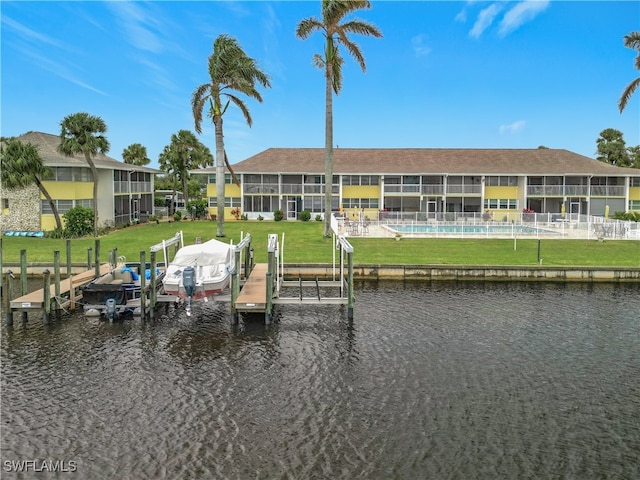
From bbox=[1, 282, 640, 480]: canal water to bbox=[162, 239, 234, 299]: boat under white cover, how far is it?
100 cm

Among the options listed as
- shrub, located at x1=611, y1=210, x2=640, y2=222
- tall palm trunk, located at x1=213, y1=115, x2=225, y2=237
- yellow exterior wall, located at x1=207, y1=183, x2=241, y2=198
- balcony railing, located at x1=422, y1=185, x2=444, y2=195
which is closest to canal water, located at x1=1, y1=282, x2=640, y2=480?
tall palm trunk, located at x1=213, y1=115, x2=225, y2=237

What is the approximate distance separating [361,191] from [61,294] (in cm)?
4217

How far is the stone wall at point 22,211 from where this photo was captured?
42.7 m

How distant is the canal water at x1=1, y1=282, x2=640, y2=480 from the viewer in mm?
11359

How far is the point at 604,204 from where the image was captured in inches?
2376

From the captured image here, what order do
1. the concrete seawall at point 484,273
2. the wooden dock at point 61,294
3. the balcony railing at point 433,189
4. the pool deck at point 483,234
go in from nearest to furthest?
1. the wooden dock at point 61,294
2. the concrete seawall at point 484,273
3. the pool deck at point 483,234
4. the balcony railing at point 433,189

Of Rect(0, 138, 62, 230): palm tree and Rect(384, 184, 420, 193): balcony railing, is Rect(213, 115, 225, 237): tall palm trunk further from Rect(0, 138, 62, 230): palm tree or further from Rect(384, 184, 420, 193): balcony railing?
Rect(384, 184, 420, 193): balcony railing

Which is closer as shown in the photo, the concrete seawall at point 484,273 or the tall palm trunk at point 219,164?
the concrete seawall at point 484,273

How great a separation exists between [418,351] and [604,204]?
4986 centimetres

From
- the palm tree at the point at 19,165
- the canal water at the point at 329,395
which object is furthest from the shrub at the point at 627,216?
the palm tree at the point at 19,165

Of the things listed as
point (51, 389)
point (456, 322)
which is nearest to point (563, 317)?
point (456, 322)

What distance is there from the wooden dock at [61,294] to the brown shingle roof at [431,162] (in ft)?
122

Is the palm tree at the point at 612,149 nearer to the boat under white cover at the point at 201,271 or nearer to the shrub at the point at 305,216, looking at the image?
the shrub at the point at 305,216

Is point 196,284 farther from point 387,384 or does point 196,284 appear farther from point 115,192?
point 115,192
